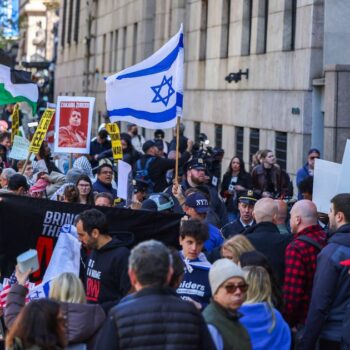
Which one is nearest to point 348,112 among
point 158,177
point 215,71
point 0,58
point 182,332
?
point 158,177

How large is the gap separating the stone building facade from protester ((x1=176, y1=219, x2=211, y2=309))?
11369mm

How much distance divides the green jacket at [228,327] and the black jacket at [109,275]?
180cm

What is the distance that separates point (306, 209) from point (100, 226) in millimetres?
1533

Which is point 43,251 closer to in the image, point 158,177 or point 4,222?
point 4,222

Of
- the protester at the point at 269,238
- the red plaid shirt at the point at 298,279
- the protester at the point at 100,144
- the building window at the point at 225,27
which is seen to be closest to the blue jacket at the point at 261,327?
the red plaid shirt at the point at 298,279

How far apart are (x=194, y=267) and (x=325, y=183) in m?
3.11

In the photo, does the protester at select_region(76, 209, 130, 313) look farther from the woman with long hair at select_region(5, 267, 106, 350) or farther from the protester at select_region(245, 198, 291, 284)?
the woman with long hair at select_region(5, 267, 106, 350)

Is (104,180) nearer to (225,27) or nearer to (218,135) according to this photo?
(218,135)

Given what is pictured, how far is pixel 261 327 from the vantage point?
7289 millimetres

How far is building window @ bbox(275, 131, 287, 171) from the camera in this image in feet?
78.5

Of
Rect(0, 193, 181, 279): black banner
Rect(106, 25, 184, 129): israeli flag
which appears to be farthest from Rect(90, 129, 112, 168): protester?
Rect(0, 193, 181, 279): black banner

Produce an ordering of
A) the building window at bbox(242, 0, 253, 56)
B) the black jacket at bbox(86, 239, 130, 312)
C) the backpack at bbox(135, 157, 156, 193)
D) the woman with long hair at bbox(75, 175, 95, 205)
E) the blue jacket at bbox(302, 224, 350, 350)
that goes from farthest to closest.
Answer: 1. the building window at bbox(242, 0, 253, 56)
2. the backpack at bbox(135, 157, 156, 193)
3. the woman with long hair at bbox(75, 175, 95, 205)
4. the black jacket at bbox(86, 239, 130, 312)
5. the blue jacket at bbox(302, 224, 350, 350)

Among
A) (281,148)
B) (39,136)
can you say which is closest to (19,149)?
(39,136)

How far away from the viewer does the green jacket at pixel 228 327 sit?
6.85 m
